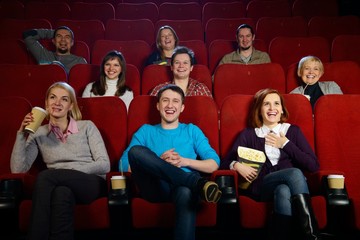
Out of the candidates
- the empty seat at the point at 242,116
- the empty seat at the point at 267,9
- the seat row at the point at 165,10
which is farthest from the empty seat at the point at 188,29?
the empty seat at the point at 242,116

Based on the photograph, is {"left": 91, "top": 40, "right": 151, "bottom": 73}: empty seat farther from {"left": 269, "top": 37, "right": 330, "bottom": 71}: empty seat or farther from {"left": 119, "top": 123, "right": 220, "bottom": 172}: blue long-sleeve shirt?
{"left": 119, "top": 123, "right": 220, "bottom": 172}: blue long-sleeve shirt

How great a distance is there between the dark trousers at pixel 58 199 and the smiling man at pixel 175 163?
0.09 meters

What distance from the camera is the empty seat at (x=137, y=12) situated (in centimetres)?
176

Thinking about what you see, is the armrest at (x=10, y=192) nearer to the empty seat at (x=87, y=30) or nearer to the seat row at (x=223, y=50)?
the seat row at (x=223, y=50)

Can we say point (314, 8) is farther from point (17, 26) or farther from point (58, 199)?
point (58, 199)

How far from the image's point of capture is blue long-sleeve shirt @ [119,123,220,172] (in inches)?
32.0

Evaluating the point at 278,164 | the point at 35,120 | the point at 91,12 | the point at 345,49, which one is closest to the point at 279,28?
the point at 345,49

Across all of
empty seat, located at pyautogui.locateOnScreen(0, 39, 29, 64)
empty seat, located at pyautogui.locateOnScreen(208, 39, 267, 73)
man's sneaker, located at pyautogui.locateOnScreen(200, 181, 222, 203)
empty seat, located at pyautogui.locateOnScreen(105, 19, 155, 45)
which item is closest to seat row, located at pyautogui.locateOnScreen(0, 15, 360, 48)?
empty seat, located at pyautogui.locateOnScreen(105, 19, 155, 45)

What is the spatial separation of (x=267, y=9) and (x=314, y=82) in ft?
2.62

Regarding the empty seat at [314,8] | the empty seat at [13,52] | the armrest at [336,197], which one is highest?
the empty seat at [314,8]

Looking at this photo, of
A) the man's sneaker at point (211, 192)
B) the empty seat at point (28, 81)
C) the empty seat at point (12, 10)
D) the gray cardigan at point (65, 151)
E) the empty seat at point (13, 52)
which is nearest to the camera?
the man's sneaker at point (211, 192)

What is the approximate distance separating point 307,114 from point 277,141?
4.4 inches

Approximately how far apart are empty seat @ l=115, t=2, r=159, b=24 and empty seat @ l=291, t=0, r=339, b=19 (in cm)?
58

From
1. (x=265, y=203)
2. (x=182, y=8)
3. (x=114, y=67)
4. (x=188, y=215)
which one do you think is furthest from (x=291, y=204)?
(x=182, y=8)
